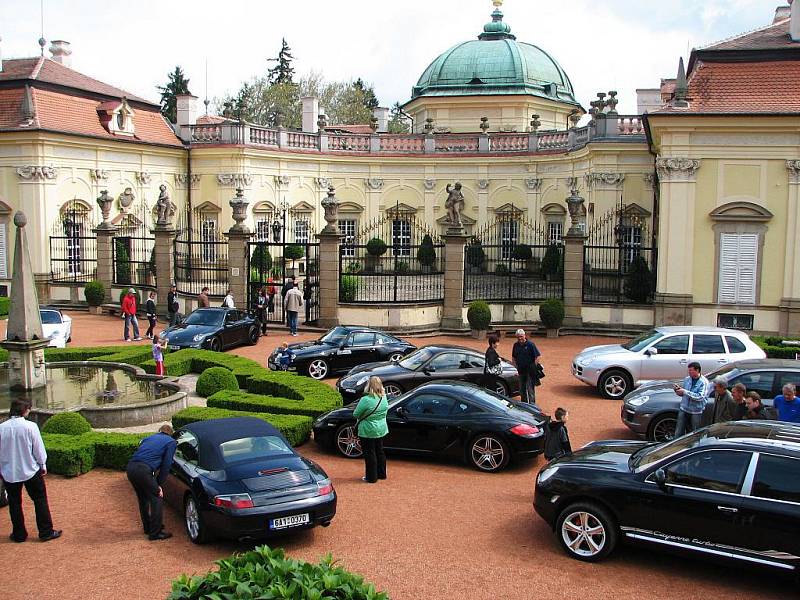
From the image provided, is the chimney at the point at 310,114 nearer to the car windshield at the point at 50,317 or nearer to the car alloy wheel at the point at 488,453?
the car windshield at the point at 50,317

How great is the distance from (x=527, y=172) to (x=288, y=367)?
25496mm

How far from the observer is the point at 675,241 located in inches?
993

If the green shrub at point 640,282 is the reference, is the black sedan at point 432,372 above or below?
below

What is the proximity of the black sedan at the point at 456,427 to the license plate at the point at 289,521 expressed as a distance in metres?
3.87

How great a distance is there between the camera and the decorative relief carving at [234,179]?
39406mm

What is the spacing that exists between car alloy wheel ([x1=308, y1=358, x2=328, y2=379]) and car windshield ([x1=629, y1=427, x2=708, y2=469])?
36.6 ft

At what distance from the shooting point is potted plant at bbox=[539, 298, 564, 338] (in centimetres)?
2622

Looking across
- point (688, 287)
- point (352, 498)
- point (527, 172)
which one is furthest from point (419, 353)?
point (527, 172)

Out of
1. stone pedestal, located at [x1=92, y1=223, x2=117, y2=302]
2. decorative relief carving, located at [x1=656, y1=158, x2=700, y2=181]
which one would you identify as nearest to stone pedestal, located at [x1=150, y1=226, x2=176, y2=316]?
stone pedestal, located at [x1=92, y1=223, x2=117, y2=302]

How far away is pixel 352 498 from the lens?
11516mm

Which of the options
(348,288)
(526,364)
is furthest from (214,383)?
(348,288)

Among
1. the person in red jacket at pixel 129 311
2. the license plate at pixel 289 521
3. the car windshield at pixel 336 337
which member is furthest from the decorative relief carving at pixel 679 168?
the license plate at pixel 289 521

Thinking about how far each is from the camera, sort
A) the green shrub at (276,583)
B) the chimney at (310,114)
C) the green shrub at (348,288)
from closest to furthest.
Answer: the green shrub at (276,583) < the green shrub at (348,288) < the chimney at (310,114)

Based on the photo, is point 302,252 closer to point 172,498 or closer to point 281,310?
point 281,310
